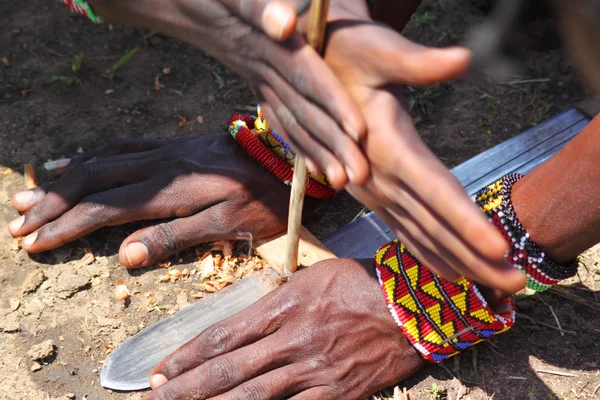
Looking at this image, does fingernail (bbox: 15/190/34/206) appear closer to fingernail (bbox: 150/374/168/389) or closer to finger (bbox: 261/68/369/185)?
fingernail (bbox: 150/374/168/389)

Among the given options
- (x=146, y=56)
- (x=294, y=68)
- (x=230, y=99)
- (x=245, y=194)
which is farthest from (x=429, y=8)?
(x=294, y=68)

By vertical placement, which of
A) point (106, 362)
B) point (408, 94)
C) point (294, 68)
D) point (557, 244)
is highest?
point (294, 68)

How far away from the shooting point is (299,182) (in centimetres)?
195

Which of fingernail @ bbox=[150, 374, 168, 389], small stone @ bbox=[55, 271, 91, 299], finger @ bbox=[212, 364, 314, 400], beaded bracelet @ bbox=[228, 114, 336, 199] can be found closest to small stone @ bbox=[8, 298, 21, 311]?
small stone @ bbox=[55, 271, 91, 299]

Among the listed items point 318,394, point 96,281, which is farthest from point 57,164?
point 318,394

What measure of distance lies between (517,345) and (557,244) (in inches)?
19.3

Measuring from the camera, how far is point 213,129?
9.53 ft

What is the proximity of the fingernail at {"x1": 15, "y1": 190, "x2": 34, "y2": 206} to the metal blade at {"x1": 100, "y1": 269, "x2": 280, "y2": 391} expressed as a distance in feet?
2.36

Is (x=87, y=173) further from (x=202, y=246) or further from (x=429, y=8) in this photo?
(x=429, y=8)

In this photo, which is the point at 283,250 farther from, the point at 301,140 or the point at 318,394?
the point at 301,140

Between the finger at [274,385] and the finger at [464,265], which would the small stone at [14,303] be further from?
the finger at [464,265]

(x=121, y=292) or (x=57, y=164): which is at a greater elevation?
(x=57, y=164)

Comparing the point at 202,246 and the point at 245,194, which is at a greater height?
the point at 245,194

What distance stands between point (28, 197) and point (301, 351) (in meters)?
1.24
